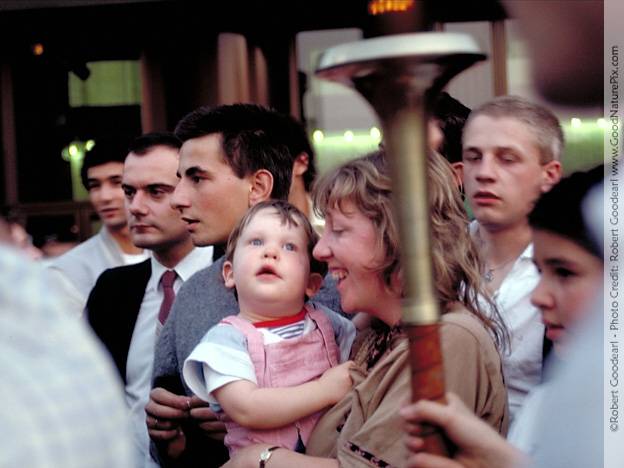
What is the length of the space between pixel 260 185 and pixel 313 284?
543mm

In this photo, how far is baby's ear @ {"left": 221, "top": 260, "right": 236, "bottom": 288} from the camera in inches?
93.7

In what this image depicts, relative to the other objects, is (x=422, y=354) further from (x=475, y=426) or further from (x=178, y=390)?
→ (x=178, y=390)

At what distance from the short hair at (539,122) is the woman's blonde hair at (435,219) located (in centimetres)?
38

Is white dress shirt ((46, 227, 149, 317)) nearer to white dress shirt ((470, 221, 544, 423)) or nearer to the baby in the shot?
the baby

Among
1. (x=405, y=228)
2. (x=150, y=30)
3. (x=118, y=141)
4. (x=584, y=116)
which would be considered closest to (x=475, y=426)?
(x=405, y=228)

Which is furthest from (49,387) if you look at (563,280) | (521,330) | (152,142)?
(152,142)

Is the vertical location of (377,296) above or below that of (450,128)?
A: below

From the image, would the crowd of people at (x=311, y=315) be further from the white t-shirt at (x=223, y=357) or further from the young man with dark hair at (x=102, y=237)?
the young man with dark hair at (x=102, y=237)

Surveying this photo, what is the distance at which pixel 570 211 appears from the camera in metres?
1.72

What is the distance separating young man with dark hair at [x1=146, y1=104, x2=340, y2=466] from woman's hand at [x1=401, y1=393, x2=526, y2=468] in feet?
3.25

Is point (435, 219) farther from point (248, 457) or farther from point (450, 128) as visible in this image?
point (450, 128)

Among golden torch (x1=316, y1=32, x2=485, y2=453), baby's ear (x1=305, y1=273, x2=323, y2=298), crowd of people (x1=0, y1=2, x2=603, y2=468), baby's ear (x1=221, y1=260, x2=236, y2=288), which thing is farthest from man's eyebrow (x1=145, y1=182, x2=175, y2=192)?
golden torch (x1=316, y1=32, x2=485, y2=453)

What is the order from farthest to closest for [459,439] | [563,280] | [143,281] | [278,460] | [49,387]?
[143,281]
[278,460]
[563,280]
[459,439]
[49,387]

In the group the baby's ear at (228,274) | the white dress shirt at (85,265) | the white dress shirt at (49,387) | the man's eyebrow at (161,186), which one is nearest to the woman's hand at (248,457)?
the baby's ear at (228,274)
